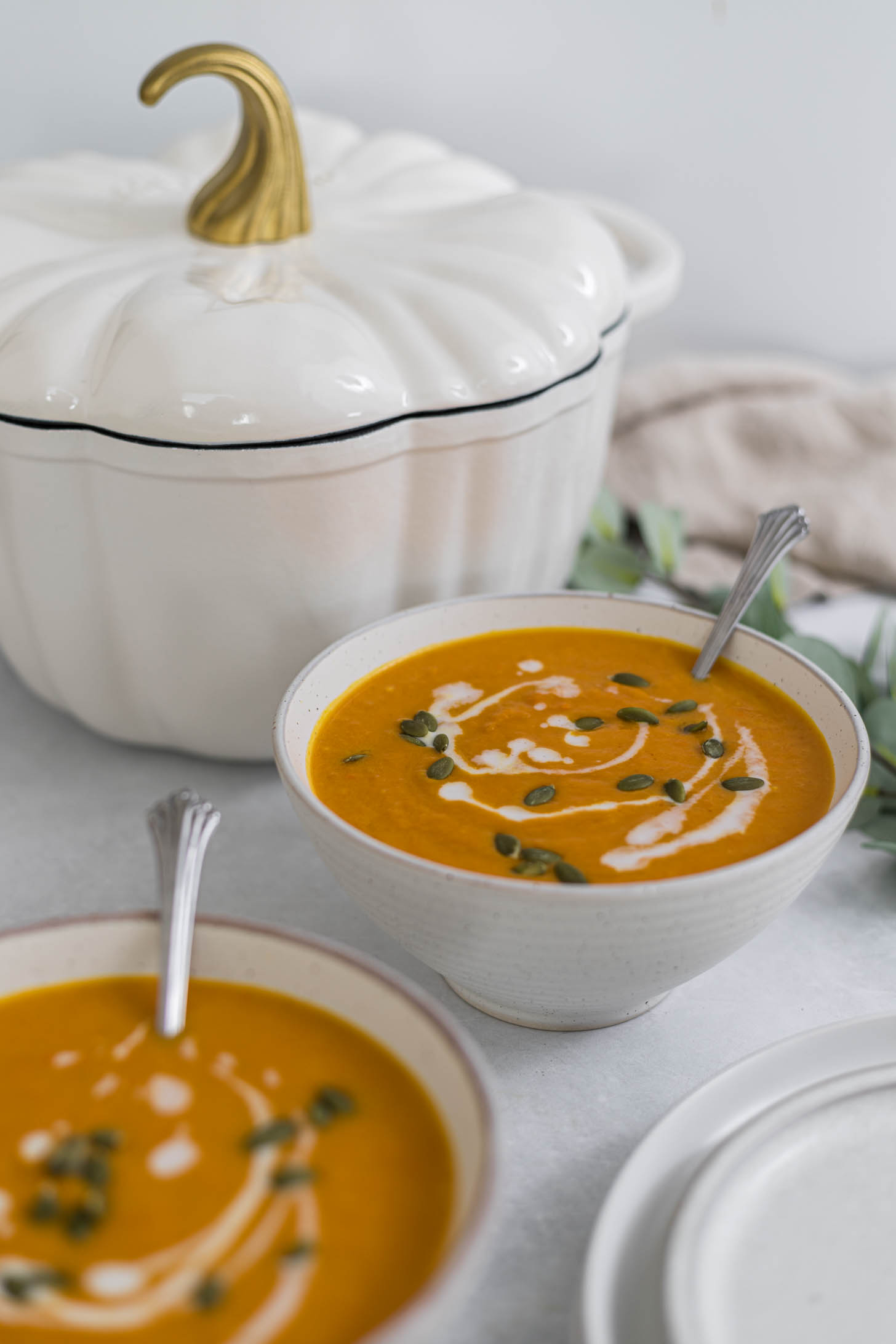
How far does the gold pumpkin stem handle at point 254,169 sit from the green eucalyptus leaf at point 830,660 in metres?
0.56

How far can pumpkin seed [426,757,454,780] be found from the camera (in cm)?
81

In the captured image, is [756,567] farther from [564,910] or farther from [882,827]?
[564,910]

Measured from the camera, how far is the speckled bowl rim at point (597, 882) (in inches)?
26.4

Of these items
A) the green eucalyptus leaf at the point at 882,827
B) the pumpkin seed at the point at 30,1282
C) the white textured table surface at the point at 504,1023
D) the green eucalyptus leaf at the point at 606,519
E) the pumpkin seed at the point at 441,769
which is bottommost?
the white textured table surface at the point at 504,1023

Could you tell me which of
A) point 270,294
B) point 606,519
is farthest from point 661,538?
point 270,294

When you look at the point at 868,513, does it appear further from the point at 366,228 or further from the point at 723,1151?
the point at 723,1151

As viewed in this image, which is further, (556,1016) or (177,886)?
(556,1016)

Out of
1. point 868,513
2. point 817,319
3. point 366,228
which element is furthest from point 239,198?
point 817,319

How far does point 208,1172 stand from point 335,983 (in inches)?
4.4

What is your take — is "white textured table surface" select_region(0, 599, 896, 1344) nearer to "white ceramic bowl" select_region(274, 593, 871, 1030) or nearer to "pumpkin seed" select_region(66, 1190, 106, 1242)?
"white ceramic bowl" select_region(274, 593, 871, 1030)

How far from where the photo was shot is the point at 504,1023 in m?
0.86

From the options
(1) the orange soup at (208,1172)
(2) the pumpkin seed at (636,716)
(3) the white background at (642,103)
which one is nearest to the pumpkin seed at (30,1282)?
(1) the orange soup at (208,1172)

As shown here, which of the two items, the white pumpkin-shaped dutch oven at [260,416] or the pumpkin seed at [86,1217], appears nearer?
the pumpkin seed at [86,1217]

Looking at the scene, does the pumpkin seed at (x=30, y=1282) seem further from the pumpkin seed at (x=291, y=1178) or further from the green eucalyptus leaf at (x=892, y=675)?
the green eucalyptus leaf at (x=892, y=675)
